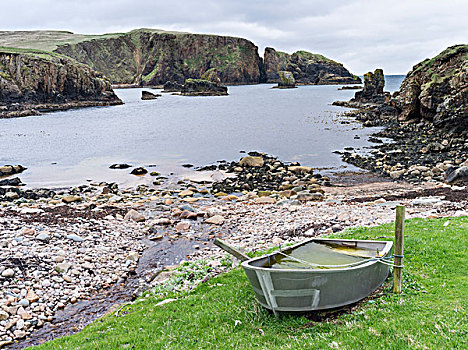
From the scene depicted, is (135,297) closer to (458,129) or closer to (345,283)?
(345,283)

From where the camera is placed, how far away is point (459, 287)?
Answer: 9.46 metres

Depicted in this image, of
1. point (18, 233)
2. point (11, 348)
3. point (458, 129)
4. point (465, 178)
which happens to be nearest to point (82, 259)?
point (18, 233)

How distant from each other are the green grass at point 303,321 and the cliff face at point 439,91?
4268cm

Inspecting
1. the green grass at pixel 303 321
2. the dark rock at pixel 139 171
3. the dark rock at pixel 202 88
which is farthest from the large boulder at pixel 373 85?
the green grass at pixel 303 321

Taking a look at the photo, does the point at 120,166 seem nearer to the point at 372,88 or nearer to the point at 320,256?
the point at 320,256

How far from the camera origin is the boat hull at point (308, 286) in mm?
8352

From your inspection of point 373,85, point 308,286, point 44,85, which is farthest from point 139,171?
point 44,85

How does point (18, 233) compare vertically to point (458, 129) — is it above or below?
below

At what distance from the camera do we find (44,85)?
122562 mm

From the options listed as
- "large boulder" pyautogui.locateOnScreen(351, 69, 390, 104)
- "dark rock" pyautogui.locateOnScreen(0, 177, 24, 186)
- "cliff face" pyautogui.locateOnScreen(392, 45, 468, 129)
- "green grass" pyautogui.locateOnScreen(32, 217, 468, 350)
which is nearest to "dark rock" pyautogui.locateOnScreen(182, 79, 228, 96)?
"large boulder" pyautogui.locateOnScreen(351, 69, 390, 104)

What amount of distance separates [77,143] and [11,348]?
174 feet

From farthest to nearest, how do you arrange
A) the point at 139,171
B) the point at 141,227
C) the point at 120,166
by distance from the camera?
the point at 120,166
the point at 139,171
the point at 141,227

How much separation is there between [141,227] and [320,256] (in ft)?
43.4

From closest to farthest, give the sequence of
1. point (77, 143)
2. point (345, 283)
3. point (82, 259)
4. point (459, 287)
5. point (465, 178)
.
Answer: point (345, 283), point (459, 287), point (82, 259), point (465, 178), point (77, 143)
